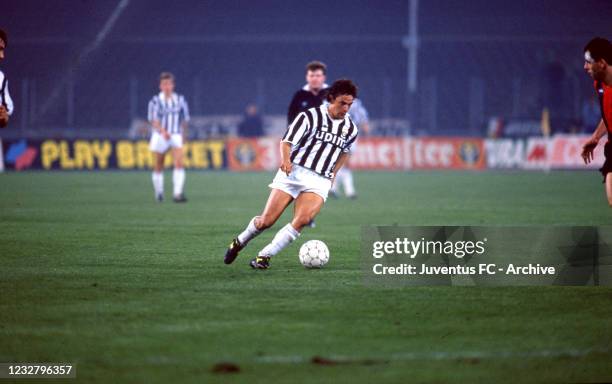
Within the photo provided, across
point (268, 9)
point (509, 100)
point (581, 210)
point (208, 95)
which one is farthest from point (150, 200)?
point (268, 9)

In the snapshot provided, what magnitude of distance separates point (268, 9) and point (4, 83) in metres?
34.9

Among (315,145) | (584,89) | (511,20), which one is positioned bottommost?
(315,145)

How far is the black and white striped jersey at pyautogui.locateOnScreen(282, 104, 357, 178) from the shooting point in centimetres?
1052

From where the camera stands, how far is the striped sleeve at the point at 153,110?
21219mm

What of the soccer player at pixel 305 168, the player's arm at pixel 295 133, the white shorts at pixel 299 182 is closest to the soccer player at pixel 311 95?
the soccer player at pixel 305 168

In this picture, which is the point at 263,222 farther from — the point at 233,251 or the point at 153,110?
the point at 153,110

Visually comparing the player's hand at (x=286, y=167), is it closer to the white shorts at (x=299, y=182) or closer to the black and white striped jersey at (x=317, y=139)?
the white shorts at (x=299, y=182)

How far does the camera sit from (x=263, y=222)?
10.3 meters

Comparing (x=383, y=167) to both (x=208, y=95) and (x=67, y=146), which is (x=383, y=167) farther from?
(x=67, y=146)

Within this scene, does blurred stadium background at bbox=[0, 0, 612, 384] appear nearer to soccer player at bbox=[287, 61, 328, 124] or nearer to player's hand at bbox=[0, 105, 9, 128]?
player's hand at bbox=[0, 105, 9, 128]

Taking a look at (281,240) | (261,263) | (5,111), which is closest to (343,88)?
(281,240)

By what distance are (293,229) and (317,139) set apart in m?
0.97

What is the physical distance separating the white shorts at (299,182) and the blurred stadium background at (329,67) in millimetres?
25244

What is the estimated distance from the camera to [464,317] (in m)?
7.55
